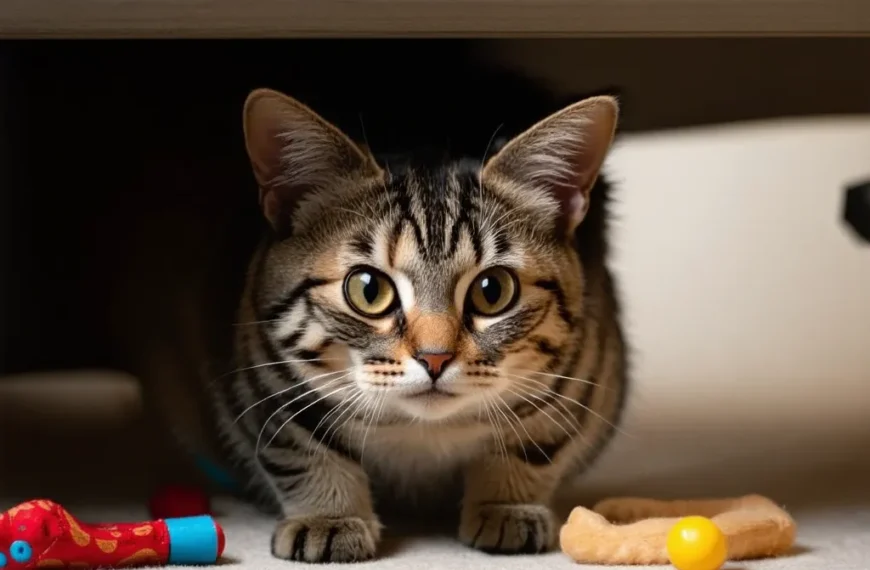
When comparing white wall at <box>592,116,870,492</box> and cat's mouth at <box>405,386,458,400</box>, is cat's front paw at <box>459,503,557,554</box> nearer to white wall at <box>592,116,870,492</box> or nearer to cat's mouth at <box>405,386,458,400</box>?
cat's mouth at <box>405,386,458,400</box>

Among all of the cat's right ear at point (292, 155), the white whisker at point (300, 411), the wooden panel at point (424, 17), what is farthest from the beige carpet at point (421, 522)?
the wooden panel at point (424, 17)

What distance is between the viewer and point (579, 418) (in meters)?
1.43

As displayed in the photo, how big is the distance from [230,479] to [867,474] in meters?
1.00

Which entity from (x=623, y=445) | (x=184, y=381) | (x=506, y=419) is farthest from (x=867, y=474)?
(x=184, y=381)

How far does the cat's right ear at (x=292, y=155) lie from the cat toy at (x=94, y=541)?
0.39m

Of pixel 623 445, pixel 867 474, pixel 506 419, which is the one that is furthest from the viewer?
pixel 623 445

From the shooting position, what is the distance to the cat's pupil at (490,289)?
1.23 m

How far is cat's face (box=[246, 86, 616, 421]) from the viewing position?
1.19 meters

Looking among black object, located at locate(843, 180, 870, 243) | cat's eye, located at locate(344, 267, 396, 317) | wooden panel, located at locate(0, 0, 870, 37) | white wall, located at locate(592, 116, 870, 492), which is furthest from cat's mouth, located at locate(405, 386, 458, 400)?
white wall, located at locate(592, 116, 870, 492)

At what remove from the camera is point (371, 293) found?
1.21 metres

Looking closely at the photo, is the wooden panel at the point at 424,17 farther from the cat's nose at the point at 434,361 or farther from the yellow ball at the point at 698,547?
the yellow ball at the point at 698,547

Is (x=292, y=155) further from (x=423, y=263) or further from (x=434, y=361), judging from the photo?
(x=434, y=361)

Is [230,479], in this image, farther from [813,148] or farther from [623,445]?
[813,148]

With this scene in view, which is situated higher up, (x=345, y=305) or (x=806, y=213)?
(x=806, y=213)
